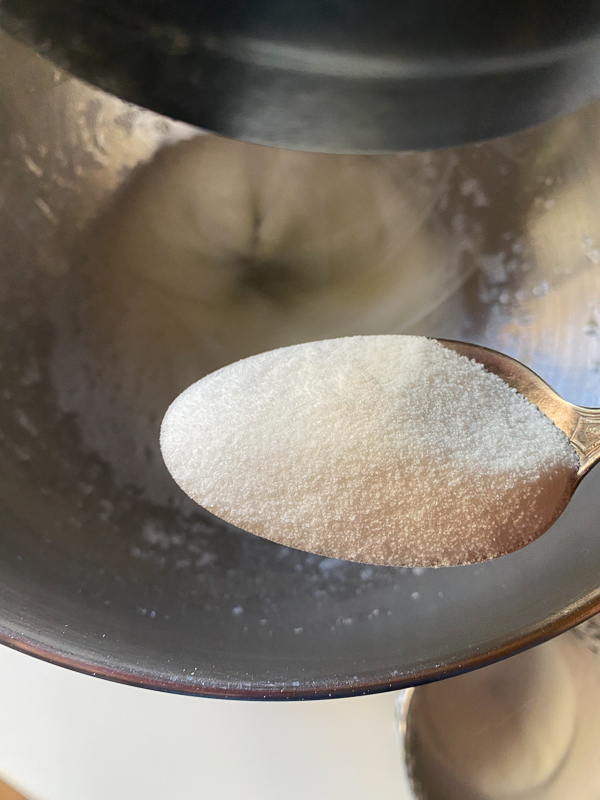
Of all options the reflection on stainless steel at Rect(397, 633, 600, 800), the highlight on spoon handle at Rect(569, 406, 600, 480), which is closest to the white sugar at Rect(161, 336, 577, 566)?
the highlight on spoon handle at Rect(569, 406, 600, 480)

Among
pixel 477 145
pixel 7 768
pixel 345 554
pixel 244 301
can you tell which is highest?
pixel 477 145

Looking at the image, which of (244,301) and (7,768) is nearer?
(7,768)

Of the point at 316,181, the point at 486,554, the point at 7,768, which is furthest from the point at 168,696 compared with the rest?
the point at 316,181

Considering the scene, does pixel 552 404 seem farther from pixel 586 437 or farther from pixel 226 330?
pixel 226 330

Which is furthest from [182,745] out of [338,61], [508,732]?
[338,61]

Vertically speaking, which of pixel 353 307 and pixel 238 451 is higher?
pixel 353 307

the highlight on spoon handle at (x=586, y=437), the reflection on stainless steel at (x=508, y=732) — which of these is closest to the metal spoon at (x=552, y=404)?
the highlight on spoon handle at (x=586, y=437)

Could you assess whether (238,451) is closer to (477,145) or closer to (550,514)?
(550,514)
